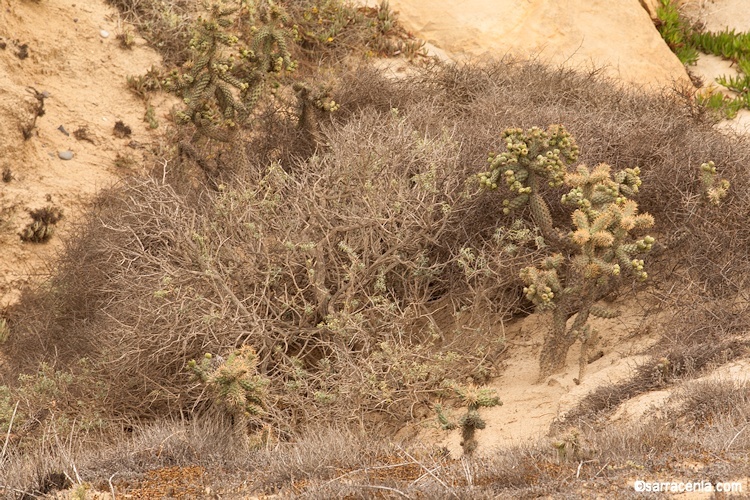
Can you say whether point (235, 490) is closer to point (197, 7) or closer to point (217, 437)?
point (217, 437)

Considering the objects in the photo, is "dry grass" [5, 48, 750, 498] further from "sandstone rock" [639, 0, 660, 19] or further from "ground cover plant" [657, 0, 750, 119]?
"sandstone rock" [639, 0, 660, 19]

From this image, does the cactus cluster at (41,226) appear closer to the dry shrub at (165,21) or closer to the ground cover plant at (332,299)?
the ground cover plant at (332,299)

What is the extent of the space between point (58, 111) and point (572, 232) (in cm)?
613

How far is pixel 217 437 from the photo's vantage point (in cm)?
548

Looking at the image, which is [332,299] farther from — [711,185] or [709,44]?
[709,44]

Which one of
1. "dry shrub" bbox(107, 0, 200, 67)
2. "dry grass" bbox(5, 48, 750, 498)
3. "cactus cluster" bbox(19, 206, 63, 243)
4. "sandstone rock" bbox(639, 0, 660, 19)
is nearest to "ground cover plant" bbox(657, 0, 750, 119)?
"sandstone rock" bbox(639, 0, 660, 19)

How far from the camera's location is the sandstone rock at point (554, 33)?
10484 millimetres

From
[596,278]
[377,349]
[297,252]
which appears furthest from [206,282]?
[596,278]

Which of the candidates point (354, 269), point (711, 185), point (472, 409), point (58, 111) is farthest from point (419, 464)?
point (58, 111)

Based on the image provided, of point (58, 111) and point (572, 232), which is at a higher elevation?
point (572, 232)

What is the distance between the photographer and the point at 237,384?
5.52 meters

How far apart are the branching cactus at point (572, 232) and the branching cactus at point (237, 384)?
1776mm

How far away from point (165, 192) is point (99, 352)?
1.27 metres

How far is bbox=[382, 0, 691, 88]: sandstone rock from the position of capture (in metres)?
10.5
